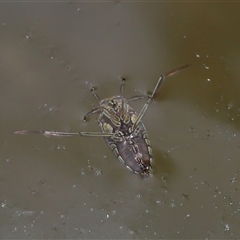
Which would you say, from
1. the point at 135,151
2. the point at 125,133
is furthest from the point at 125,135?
the point at 135,151

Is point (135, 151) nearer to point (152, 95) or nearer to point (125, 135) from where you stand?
point (125, 135)

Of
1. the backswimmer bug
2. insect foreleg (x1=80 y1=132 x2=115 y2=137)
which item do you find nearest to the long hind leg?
the backswimmer bug

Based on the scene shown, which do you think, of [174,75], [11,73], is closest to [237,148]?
[174,75]

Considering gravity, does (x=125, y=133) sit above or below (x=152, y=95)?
below

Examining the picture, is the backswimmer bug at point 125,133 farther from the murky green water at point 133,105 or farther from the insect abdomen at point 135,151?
the murky green water at point 133,105

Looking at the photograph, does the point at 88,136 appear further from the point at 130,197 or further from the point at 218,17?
the point at 218,17
